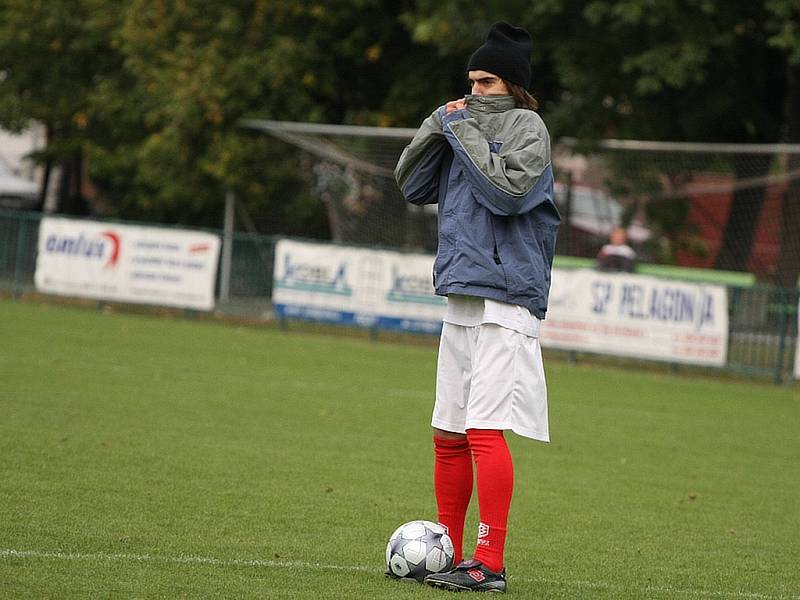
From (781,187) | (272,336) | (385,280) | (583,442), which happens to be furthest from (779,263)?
(583,442)

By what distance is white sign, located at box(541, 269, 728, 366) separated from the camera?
60.6 ft

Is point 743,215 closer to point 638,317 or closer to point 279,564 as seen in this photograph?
point 638,317

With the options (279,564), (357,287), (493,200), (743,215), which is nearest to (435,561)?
(279,564)

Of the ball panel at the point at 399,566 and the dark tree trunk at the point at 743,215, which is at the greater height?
the dark tree trunk at the point at 743,215

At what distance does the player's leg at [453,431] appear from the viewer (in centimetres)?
573

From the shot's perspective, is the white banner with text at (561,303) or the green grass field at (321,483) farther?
the white banner with text at (561,303)

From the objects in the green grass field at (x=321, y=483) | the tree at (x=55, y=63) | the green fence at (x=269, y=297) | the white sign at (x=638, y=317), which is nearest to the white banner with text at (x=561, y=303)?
the white sign at (x=638, y=317)

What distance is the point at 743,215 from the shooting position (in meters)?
23.0

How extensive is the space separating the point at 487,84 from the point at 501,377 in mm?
1193

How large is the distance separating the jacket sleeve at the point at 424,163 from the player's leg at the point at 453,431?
56 centimetres

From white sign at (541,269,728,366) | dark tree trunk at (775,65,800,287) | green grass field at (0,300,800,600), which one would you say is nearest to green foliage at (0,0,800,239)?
dark tree trunk at (775,65,800,287)

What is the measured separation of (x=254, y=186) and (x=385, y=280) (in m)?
7.19

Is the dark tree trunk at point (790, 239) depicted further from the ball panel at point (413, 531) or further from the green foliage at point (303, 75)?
the ball panel at point (413, 531)

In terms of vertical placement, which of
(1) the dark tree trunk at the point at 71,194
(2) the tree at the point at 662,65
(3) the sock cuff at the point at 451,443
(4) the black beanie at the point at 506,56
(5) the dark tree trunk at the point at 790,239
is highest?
(2) the tree at the point at 662,65
